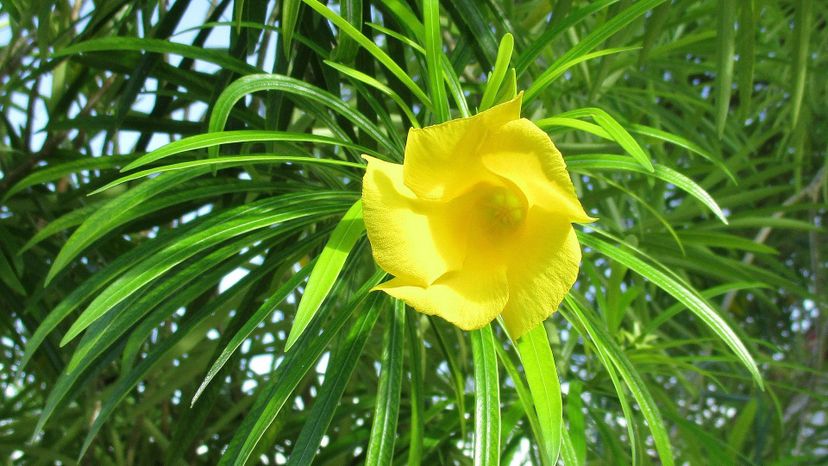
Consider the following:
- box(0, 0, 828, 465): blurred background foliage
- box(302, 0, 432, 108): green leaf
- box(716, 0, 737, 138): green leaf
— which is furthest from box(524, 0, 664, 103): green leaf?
box(716, 0, 737, 138): green leaf

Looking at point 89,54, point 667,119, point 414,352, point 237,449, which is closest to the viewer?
point 237,449

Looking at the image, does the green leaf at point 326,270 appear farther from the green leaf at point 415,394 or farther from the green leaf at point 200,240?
the green leaf at point 415,394

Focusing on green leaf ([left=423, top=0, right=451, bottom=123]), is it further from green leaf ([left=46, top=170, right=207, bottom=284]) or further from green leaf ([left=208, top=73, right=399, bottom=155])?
green leaf ([left=46, top=170, right=207, bottom=284])

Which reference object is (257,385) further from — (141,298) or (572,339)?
(141,298)

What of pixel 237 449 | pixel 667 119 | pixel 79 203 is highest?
pixel 667 119

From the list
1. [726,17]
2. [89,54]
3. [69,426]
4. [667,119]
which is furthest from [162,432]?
[726,17]

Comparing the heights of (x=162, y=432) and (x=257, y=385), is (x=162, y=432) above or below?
below

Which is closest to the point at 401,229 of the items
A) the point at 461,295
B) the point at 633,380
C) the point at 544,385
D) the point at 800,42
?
the point at 461,295
